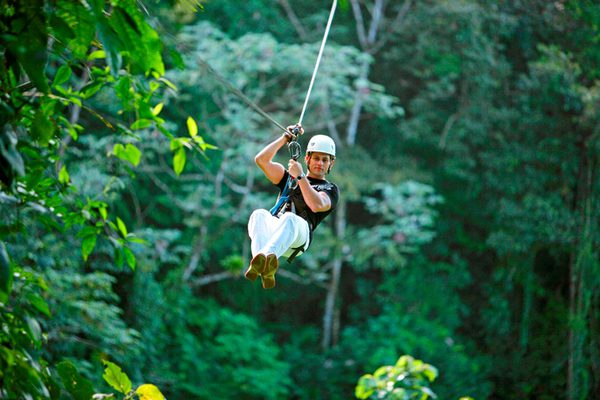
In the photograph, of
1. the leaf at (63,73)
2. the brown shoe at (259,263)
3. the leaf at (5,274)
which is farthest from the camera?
the brown shoe at (259,263)

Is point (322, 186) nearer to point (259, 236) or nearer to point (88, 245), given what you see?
point (259, 236)

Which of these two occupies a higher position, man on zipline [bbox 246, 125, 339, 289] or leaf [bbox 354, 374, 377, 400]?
man on zipline [bbox 246, 125, 339, 289]

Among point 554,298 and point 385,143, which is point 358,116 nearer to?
point 385,143

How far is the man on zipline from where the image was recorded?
7.98 ft

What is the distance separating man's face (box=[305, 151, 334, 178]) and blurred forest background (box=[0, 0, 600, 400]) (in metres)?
3.82

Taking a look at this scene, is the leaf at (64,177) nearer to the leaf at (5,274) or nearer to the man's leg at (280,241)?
the man's leg at (280,241)

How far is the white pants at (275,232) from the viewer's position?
244 centimetres

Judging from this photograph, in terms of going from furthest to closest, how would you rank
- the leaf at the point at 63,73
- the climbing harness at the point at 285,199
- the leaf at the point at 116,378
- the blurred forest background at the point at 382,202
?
the blurred forest background at the point at 382,202 < the climbing harness at the point at 285,199 < the leaf at the point at 63,73 < the leaf at the point at 116,378

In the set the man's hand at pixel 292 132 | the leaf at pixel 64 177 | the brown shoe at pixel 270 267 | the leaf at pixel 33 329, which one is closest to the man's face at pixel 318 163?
the man's hand at pixel 292 132

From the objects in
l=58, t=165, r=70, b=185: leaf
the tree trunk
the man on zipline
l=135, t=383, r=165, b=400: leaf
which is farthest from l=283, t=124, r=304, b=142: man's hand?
the tree trunk

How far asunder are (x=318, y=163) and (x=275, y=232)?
32cm

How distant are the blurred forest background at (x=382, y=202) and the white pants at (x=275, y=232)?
396 cm

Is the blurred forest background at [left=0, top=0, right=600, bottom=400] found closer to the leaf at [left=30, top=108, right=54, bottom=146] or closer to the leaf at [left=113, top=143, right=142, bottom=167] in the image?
the leaf at [left=113, top=143, right=142, bottom=167]

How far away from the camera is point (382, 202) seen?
7.91m
